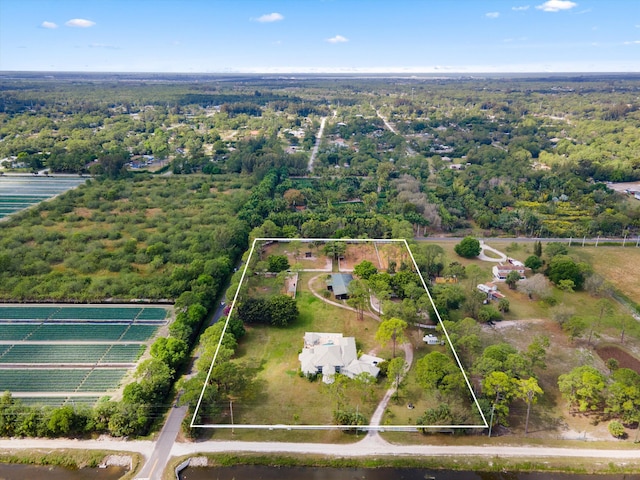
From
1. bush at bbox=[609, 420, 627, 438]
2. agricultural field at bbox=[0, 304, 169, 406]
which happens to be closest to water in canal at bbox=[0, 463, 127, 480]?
agricultural field at bbox=[0, 304, 169, 406]

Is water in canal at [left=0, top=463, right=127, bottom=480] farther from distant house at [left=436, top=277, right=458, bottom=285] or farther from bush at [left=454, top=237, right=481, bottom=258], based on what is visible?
bush at [left=454, top=237, right=481, bottom=258]

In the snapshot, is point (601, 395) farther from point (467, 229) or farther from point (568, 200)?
point (568, 200)

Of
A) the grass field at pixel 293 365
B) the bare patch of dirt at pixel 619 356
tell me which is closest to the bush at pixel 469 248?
the bare patch of dirt at pixel 619 356

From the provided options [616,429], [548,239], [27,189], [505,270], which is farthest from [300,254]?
[27,189]

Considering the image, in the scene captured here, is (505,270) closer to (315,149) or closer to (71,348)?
(71,348)

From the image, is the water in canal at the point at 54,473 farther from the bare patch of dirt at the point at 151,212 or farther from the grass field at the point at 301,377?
the bare patch of dirt at the point at 151,212

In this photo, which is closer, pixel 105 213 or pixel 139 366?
pixel 139 366

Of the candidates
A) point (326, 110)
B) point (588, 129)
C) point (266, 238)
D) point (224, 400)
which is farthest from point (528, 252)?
point (326, 110)
